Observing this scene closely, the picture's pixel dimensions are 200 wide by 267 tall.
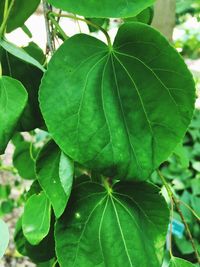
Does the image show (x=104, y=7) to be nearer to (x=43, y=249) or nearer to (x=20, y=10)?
(x=20, y=10)

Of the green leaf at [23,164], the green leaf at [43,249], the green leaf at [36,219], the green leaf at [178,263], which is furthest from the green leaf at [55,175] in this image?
the green leaf at [23,164]

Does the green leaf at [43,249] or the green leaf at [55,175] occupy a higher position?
the green leaf at [55,175]

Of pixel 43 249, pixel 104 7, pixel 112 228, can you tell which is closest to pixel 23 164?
pixel 43 249

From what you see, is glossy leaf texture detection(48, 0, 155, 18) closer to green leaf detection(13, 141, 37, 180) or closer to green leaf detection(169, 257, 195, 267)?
green leaf detection(169, 257, 195, 267)

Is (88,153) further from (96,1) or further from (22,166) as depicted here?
(22,166)

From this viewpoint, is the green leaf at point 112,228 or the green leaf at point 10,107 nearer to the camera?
the green leaf at point 10,107

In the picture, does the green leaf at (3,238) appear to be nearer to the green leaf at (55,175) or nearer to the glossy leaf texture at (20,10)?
the green leaf at (55,175)

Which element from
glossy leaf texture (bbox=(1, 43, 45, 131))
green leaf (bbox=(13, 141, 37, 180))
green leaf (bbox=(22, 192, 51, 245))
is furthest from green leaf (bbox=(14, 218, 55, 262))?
green leaf (bbox=(13, 141, 37, 180))
